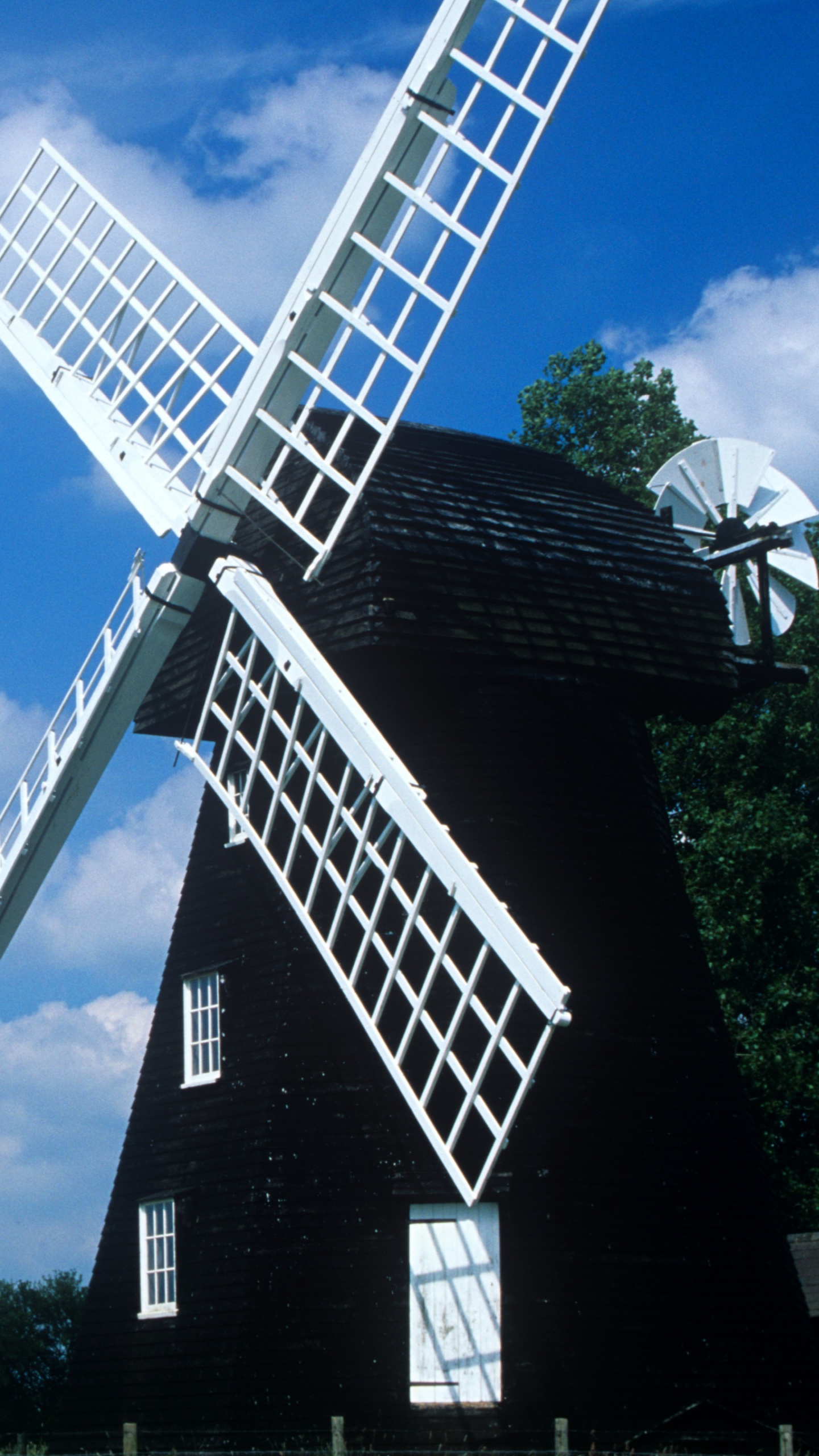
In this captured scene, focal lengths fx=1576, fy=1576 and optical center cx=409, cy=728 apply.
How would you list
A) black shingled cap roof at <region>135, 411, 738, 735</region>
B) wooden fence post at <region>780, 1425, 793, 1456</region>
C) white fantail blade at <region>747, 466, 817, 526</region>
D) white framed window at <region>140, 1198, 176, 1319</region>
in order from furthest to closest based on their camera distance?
white fantail blade at <region>747, 466, 817, 526</region>
white framed window at <region>140, 1198, 176, 1319</region>
black shingled cap roof at <region>135, 411, 738, 735</region>
wooden fence post at <region>780, 1425, 793, 1456</region>

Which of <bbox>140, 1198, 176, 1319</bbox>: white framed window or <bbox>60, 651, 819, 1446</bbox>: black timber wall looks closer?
<bbox>60, 651, 819, 1446</bbox>: black timber wall

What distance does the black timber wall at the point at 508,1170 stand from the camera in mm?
12570

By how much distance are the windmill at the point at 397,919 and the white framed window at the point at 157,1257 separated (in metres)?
0.05

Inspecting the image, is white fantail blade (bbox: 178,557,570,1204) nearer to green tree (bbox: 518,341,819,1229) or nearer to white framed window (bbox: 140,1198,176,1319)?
white framed window (bbox: 140,1198,176,1319)

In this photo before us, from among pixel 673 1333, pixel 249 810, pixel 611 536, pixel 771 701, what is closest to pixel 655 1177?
pixel 673 1333

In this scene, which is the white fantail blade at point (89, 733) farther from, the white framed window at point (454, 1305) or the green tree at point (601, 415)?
the green tree at point (601, 415)

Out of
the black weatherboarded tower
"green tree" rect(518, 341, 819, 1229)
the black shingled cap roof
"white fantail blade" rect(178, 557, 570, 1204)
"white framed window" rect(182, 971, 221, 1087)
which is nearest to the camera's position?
"white fantail blade" rect(178, 557, 570, 1204)

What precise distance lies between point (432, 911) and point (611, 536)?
15.3ft

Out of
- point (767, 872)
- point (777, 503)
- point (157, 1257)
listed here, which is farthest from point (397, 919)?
point (767, 872)

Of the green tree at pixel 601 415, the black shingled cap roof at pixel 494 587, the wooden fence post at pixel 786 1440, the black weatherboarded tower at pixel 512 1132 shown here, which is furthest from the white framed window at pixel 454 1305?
the green tree at pixel 601 415

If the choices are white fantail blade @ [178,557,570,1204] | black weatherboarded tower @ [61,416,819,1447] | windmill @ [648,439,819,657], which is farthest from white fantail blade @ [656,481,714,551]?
white fantail blade @ [178,557,570,1204]

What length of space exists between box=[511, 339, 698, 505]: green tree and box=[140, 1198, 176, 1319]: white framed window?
20446 mm

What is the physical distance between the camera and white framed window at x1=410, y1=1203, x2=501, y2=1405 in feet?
40.3

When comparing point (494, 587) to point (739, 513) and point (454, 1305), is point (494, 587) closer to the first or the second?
point (739, 513)
